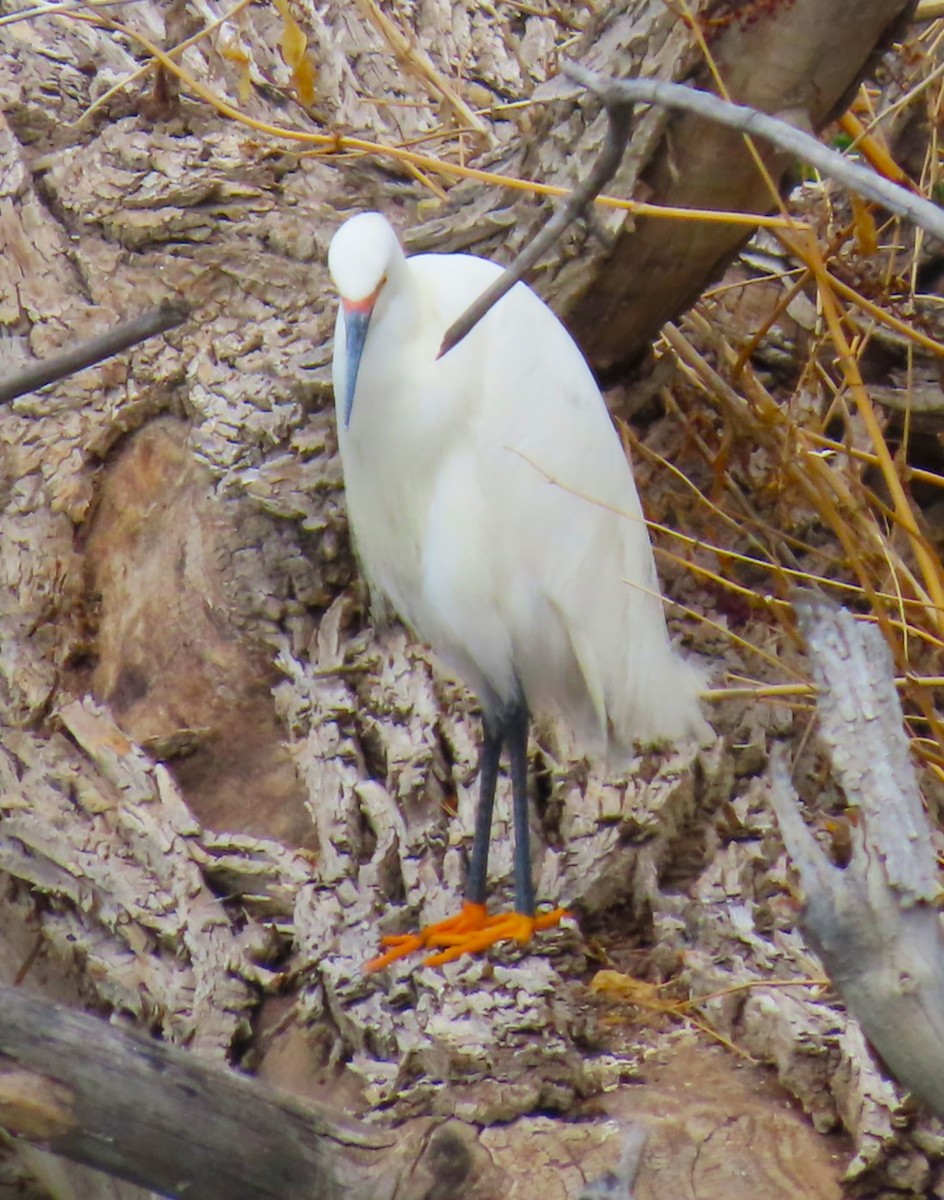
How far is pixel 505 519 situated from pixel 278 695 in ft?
1.36

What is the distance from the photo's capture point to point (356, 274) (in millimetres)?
1356

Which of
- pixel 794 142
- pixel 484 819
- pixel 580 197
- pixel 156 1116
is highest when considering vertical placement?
pixel 794 142

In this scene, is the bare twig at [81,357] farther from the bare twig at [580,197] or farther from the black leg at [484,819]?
the black leg at [484,819]

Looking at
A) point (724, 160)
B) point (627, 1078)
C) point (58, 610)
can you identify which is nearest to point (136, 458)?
point (58, 610)

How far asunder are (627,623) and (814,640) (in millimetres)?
851

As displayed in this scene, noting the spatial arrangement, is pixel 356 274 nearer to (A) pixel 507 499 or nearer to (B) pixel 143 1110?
(A) pixel 507 499

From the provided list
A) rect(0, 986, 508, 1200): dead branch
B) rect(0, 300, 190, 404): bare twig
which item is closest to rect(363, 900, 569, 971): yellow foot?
rect(0, 986, 508, 1200): dead branch

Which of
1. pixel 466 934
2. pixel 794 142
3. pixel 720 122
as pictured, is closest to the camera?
pixel 794 142

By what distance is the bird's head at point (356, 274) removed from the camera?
1.35 meters

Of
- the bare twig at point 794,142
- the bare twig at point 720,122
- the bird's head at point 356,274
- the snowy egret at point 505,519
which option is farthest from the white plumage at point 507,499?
the bare twig at point 794,142

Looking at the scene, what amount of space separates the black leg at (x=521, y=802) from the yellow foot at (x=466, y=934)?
0.07ft

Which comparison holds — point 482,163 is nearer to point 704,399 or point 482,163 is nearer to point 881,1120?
point 704,399

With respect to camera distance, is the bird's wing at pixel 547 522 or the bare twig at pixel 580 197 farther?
the bird's wing at pixel 547 522

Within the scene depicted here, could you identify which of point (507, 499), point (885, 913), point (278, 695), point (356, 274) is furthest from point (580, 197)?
point (278, 695)
